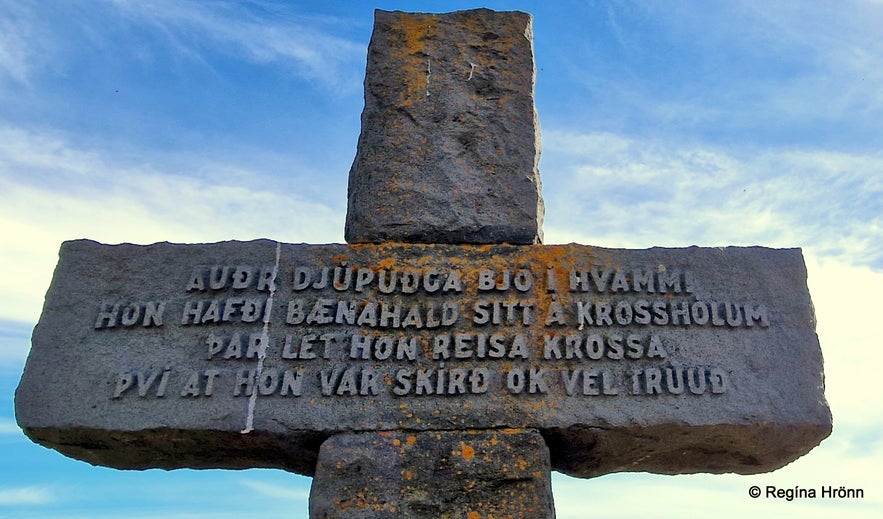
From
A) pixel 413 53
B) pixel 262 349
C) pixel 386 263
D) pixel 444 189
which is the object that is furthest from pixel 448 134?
pixel 262 349

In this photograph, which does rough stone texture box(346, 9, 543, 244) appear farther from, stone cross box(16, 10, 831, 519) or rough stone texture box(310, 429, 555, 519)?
rough stone texture box(310, 429, 555, 519)

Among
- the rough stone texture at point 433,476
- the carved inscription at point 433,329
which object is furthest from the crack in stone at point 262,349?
the rough stone texture at point 433,476

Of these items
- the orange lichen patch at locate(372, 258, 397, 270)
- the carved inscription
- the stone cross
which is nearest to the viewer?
the stone cross

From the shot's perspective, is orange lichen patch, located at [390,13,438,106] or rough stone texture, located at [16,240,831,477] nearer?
rough stone texture, located at [16,240,831,477]

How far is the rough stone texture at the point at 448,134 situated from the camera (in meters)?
3.87

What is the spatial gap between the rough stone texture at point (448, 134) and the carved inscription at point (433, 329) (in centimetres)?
29

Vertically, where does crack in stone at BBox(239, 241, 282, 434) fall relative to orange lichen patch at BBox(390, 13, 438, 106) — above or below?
below

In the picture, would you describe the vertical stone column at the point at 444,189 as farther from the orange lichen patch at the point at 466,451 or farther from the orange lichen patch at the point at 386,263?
the orange lichen patch at the point at 386,263

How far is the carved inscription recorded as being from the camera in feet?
11.1

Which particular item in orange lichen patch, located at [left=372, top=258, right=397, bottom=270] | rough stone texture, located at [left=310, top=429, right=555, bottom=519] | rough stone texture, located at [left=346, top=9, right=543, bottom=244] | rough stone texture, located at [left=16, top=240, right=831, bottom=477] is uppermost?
rough stone texture, located at [left=346, top=9, right=543, bottom=244]

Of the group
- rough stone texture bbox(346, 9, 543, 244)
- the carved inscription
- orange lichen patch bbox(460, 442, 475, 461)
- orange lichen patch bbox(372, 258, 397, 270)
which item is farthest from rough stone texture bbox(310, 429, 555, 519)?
rough stone texture bbox(346, 9, 543, 244)

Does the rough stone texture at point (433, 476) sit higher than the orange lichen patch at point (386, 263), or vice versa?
the orange lichen patch at point (386, 263)

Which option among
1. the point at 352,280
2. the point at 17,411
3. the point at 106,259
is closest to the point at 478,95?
the point at 352,280

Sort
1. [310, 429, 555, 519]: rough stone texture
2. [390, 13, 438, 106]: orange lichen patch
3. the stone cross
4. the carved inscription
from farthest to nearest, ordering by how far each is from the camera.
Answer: [390, 13, 438, 106]: orange lichen patch, the carved inscription, the stone cross, [310, 429, 555, 519]: rough stone texture
